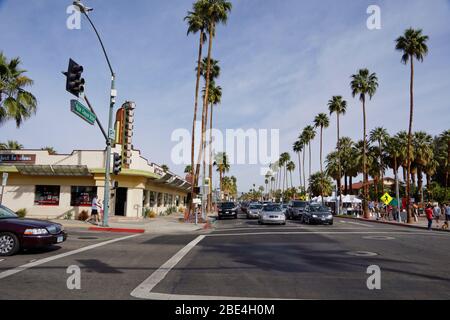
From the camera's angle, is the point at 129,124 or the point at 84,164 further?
the point at 84,164

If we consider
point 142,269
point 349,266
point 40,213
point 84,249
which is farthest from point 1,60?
point 349,266

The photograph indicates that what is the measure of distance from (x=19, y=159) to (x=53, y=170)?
11.7 feet

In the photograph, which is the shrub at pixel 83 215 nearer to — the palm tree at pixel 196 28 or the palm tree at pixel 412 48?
the palm tree at pixel 196 28

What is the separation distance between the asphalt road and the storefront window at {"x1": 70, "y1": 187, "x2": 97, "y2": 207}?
15147mm

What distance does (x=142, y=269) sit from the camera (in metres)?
8.61

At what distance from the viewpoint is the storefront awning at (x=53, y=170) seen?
26.0 m

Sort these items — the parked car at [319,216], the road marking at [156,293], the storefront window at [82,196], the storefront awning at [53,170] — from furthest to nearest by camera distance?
the storefront window at [82,196] → the storefront awning at [53,170] → the parked car at [319,216] → the road marking at [156,293]

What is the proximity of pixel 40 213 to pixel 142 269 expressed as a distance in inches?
874

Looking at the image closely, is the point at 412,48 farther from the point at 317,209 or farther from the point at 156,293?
the point at 156,293

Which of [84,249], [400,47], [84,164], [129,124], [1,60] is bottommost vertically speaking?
[84,249]

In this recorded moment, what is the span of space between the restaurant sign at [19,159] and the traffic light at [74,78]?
15.1 m

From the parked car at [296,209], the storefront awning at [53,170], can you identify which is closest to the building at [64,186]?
the storefront awning at [53,170]
